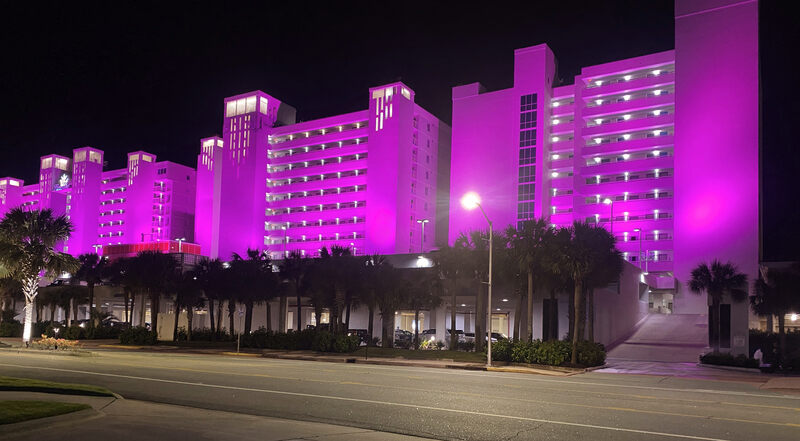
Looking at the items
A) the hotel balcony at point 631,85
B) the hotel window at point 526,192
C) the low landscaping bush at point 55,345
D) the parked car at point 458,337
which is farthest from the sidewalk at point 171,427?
the hotel balcony at point 631,85

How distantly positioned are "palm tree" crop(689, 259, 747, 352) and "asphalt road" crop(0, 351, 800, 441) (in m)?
18.5

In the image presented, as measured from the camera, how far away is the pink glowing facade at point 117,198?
15738cm

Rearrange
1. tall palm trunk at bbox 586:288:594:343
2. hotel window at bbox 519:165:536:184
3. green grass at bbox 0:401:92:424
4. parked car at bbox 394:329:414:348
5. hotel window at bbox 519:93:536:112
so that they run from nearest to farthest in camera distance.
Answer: green grass at bbox 0:401:92:424
tall palm trunk at bbox 586:288:594:343
parked car at bbox 394:329:414:348
hotel window at bbox 519:165:536:184
hotel window at bbox 519:93:536:112

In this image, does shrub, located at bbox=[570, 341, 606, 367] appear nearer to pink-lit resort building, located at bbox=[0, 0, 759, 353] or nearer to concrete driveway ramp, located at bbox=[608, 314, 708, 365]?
concrete driveway ramp, located at bbox=[608, 314, 708, 365]

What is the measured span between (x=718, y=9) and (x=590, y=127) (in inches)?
980

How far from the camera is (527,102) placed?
112m

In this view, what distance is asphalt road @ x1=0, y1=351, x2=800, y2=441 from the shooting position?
43.7 feet

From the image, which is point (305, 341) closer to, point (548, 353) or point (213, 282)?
point (213, 282)

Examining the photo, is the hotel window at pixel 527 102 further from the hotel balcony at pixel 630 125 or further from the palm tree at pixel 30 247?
the palm tree at pixel 30 247

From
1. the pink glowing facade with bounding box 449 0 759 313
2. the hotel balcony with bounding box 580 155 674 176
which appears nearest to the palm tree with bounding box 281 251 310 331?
the pink glowing facade with bounding box 449 0 759 313

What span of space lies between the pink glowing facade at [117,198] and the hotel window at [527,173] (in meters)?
87.8

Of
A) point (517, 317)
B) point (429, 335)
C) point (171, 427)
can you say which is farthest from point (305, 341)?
point (171, 427)

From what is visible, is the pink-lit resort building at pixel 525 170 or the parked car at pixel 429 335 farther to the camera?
the pink-lit resort building at pixel 525 170

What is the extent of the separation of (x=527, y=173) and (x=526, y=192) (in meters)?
3.24
